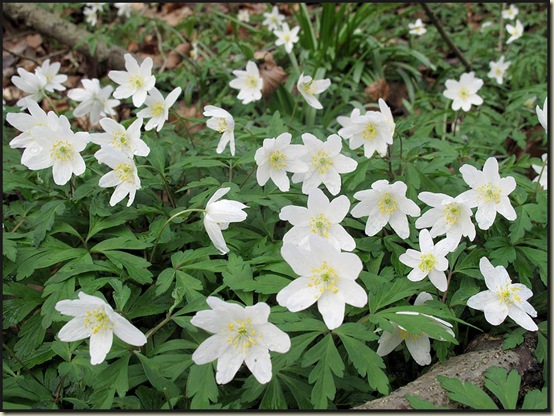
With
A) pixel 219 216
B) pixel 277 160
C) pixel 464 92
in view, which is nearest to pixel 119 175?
pixel 219 216

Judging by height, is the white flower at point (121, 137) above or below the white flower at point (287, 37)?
above

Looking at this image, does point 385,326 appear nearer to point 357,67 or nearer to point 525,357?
point 525,357

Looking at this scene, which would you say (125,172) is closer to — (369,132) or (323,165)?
(323,165)

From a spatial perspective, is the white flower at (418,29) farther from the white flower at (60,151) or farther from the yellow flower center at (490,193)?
the white flower at (60,151)

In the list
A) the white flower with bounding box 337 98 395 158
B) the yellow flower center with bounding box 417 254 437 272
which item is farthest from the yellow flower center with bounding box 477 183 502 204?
the white flower with bounding box 337 98 395 158

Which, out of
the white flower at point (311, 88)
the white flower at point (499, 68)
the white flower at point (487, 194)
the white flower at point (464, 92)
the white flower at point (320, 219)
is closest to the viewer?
the white flower at point (320, 219)

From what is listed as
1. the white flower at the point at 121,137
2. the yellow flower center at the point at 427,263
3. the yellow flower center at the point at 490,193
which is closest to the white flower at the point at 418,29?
the yellow flower center at the point at 490,193
